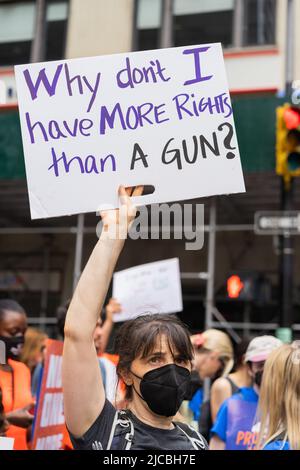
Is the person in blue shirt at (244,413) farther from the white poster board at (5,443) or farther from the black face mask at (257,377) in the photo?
the white poster board at (5,443)

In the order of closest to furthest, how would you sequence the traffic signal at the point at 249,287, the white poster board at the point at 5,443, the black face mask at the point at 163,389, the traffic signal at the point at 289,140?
the black face mask at the point at 163,389
the white poster board at the point at 5,443
the traffic signal at the point at 289,140
the traffic signal at the point at 249,287

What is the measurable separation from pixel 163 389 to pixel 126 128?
3.12 feet

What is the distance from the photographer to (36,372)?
4789 mm

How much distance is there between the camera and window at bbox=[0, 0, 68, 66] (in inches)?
483

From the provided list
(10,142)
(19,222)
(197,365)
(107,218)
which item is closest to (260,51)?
(10,142)

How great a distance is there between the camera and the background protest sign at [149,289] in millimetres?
5602

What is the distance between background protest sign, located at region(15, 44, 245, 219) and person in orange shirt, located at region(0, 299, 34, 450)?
1.26 meters

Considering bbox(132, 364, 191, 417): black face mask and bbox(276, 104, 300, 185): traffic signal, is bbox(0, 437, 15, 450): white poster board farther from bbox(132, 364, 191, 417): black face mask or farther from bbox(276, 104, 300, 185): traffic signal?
bbox(276, 104, 300, 185): traffic signal

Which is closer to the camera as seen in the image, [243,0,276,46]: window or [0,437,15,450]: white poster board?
[0,437,15,450]: white poster board

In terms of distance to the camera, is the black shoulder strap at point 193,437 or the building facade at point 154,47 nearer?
the black shoulder strap at point 193,437

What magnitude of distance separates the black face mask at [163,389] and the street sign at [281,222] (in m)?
4.99

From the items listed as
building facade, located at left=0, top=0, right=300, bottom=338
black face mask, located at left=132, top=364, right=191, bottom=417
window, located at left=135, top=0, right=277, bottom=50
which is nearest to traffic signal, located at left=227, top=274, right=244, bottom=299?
building facade, located at left=0, top=0, right=300, bottom=338

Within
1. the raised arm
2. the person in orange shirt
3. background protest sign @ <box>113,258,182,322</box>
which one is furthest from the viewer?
background protest sign @ <box>113,258,182,322</box>

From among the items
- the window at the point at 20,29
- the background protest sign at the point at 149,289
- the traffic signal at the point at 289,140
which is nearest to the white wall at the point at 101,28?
the window at the point at 20,29
